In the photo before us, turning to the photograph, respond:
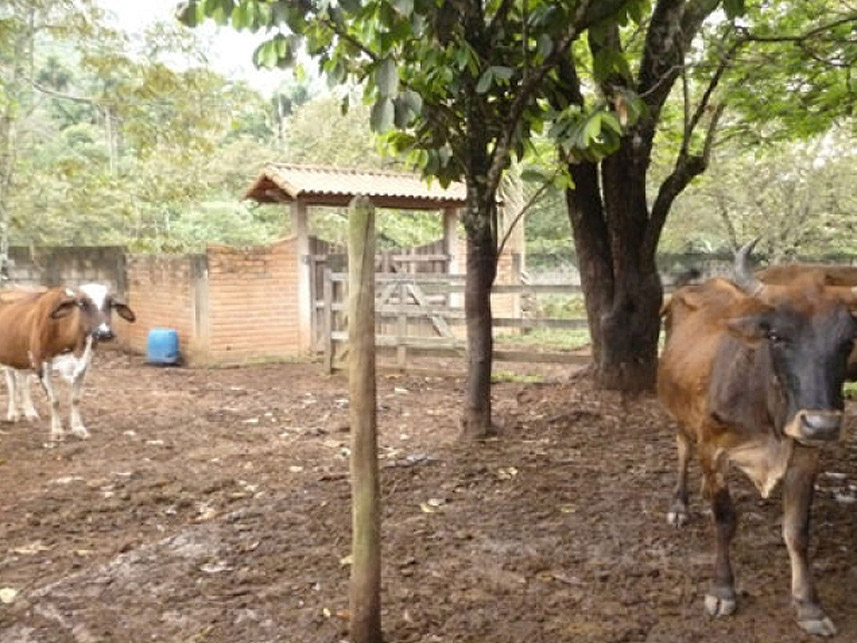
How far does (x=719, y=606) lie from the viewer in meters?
3.60

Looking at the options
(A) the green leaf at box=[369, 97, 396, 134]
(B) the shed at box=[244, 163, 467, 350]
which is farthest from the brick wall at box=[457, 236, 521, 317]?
(A) the green leaf at box=[369, 97, 396, 134]

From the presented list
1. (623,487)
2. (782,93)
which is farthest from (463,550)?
(782,93)

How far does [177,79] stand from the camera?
11.4m

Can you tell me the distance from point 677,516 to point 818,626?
1361 millimetres

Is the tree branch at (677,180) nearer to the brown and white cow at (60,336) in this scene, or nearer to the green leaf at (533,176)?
the green leaf at (533,176)

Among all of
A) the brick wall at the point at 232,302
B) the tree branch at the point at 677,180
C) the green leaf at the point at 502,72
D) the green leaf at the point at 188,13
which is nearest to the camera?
the green leaf at the point at 188,13

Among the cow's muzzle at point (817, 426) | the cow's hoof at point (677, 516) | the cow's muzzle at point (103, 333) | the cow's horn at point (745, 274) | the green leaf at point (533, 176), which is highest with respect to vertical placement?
the green leaf at point (533, 176)

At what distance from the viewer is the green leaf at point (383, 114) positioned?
4320 mm

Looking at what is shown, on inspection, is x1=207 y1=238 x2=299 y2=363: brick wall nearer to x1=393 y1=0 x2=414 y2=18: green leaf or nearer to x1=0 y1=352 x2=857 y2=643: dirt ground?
x1=0 y1=352 x2=857 y2=643: dirt ground

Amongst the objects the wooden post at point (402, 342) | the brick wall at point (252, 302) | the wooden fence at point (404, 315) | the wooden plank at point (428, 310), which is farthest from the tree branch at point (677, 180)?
the brick wall at point (252, 302)

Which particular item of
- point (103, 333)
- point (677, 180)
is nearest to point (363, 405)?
point (677, 180)

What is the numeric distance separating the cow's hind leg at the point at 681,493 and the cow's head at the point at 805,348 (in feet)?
4.89

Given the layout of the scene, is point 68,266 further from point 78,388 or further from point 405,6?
point 405,6

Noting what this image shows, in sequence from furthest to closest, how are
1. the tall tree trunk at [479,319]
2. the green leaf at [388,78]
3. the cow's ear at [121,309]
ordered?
the cow's ear at [121,309] → the tall tree trunk at [479,319] → the green leaf at [388,78]
